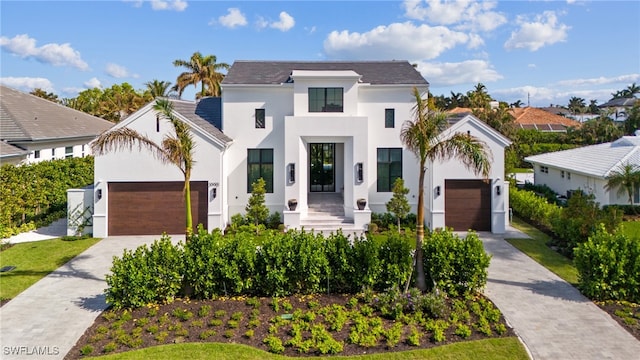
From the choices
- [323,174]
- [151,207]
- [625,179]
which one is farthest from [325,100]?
[625,179]

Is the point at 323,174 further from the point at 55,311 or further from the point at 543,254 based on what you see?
the point at 55,311

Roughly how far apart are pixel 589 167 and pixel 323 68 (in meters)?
15.0

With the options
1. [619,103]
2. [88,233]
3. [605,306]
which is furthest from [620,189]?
[619,103]

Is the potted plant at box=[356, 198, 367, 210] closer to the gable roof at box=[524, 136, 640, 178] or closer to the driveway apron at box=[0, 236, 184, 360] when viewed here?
the driveway apron at box=[0, 236, 184, 360]

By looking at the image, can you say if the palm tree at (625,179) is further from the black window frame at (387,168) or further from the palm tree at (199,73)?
the palm tree at (199,73)

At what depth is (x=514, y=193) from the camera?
72.4 feet

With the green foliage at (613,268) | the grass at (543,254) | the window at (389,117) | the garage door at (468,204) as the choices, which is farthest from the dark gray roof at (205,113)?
the green foliage at (613,268)

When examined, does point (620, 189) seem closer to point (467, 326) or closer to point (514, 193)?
point (514, 193)

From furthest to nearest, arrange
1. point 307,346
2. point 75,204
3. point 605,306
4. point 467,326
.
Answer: point 75,204 → point 605,306 → point 467,326 → point 307,346

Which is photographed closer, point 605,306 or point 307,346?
point 307,346

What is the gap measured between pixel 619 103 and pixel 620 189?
251 feet

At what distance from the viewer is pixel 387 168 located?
20.0m

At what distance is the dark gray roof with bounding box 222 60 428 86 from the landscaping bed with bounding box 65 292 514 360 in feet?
41.3

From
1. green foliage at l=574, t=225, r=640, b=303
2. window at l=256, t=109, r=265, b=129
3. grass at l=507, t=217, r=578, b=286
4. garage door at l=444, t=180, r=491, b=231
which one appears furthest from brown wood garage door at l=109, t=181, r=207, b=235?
green foliage at l=574, t=225, r=640, b=303
